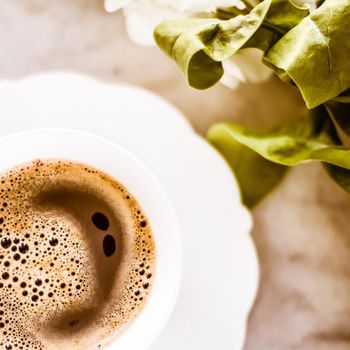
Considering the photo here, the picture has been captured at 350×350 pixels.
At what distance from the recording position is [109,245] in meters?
0.94

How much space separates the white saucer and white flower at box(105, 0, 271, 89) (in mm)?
87

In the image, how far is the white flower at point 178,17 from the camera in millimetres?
863

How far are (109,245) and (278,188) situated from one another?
29 centimetres

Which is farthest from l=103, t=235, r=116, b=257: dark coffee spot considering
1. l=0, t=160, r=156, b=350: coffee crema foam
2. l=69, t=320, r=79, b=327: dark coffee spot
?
l=69, t=320, r=79, b=327: dark coffee spot

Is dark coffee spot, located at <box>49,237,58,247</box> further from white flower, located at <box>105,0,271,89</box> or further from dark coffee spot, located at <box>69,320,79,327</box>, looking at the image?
white flower, located at <box>105,0,271,89</box>

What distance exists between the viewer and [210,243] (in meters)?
0.99

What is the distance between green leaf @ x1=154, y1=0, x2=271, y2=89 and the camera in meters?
0.80

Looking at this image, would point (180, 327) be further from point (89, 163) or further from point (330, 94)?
point (330, 94)

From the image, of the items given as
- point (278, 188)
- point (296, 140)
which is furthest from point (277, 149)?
point (278, 188)

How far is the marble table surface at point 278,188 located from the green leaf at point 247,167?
40 mm

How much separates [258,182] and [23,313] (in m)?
0.39

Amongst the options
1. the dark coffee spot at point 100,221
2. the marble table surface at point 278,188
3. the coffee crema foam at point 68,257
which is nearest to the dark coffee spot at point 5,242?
the coffee crema foam at point 68,257

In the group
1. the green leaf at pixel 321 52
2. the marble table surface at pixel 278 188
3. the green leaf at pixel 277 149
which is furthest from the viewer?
the marble table surface at pixel 278 188

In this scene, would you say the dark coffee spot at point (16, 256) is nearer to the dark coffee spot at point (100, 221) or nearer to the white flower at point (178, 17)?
the dark coffee spot at point (100, 221)
